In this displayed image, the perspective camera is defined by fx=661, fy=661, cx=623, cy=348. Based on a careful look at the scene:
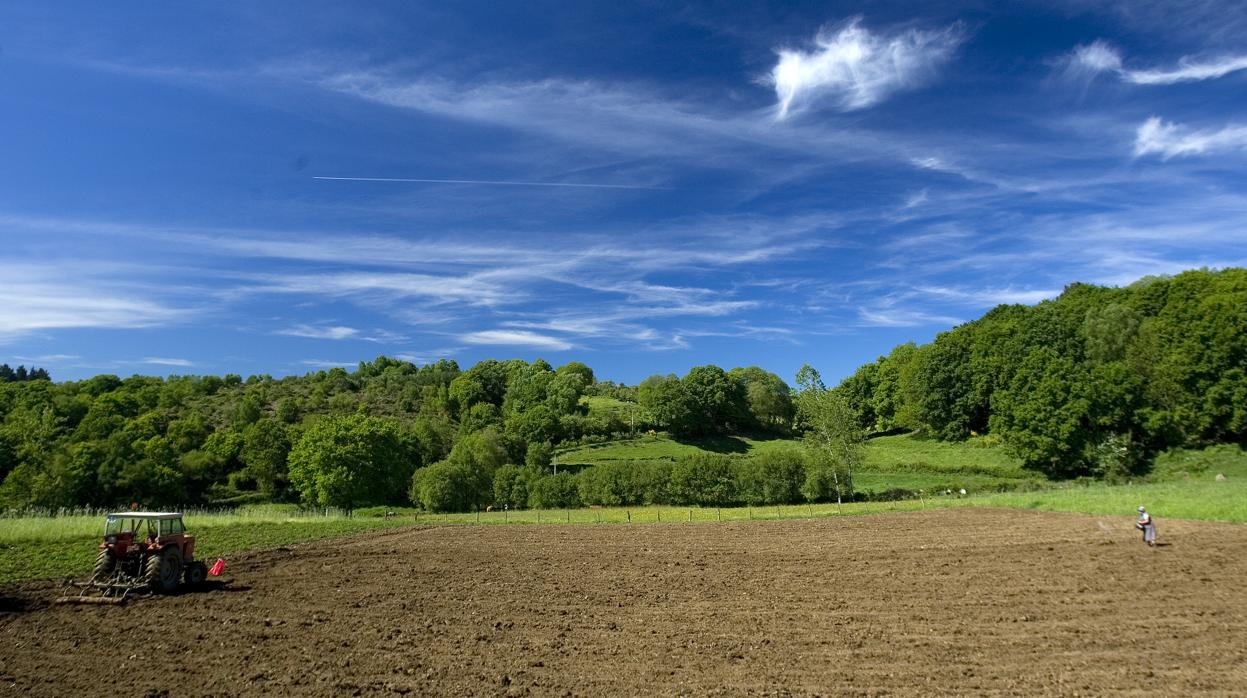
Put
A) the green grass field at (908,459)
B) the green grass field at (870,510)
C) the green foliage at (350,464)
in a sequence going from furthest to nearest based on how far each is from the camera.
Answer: the green foliage at (350,464) < the green grass field at (908,459) < the green grass field at (870,510)

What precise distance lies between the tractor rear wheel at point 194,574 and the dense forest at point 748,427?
4298 cm

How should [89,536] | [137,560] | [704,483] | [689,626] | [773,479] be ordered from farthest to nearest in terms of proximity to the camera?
1. [704,483]
2. [773,479]
3. [89,536]
4. [137,560]
5. [689,626]

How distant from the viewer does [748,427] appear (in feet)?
363

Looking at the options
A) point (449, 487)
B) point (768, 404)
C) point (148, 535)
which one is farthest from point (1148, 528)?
point (768, 404)

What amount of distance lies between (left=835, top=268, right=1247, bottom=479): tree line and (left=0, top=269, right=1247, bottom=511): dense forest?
0.58 ft

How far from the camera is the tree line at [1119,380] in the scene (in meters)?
58.2

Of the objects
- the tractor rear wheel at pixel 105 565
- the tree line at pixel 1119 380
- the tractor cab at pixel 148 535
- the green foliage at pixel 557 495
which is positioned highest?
the tree line at pixel 1119 380

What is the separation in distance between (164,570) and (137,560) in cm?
97

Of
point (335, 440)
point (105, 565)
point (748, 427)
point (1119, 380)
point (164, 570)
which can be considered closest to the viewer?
point (105, 565)

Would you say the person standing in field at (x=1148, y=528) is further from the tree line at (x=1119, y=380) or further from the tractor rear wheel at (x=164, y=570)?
the tree line at (x=1119, y=380)

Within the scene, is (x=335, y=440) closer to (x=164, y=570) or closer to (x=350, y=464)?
(x=350, y=464)

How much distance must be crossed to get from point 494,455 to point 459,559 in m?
52.6

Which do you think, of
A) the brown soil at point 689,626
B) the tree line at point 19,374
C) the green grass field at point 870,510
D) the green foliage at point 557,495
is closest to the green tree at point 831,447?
the green grass field at point 870,510

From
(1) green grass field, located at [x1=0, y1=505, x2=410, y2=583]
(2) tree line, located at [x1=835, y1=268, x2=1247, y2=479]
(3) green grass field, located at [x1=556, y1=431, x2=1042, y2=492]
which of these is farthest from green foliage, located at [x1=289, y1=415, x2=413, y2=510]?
(2) tree line, located at [x1=835, y1=268, x2=1247, y2=479]
